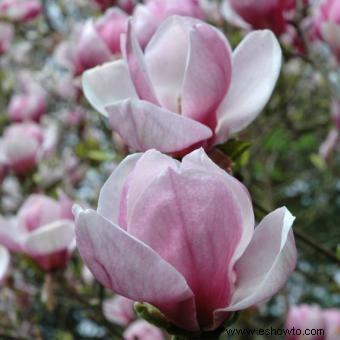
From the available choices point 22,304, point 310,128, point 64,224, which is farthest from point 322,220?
point 64,224

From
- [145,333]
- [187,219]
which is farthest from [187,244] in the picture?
[145,333]

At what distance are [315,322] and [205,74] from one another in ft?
1.58

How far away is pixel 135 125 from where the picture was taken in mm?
587

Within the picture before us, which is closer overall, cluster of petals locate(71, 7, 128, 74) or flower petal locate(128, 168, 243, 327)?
flower petal locate(128, 168, 243, 327)

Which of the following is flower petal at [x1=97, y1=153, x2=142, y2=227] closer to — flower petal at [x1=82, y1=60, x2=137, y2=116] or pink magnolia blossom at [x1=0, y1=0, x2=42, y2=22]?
flower petal at [x1=82, y1=60, x2=137, y2=116]

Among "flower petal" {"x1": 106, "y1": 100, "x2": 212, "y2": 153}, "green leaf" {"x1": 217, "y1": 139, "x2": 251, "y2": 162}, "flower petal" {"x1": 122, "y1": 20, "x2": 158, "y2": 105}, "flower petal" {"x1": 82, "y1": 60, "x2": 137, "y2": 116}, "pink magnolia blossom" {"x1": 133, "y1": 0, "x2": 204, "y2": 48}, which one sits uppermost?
"flower petal" {"x1": 122, "y1": 20, "x2": 158, "y2": 105}

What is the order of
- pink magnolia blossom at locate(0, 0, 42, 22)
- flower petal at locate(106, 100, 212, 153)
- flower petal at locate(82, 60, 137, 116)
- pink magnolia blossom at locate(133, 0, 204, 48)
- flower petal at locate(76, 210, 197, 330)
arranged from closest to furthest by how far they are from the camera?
flower petal at locate(76, 210, 197, 330) → flower petal at locate(106, 100, 212, 153) → flower petal at locate(82, 60, 137, 116) → pink magnolia blossom at locate(133, 0, 204, 48) → pink magnolia blossom at locate(0, 0, 42, 22)

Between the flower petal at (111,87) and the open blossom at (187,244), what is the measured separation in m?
0.20

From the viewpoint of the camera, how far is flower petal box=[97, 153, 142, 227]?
0.50 m

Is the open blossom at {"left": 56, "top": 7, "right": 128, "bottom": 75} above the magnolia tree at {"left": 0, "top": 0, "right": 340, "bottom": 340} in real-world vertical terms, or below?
below

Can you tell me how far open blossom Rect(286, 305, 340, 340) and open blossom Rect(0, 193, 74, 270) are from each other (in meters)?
0.33

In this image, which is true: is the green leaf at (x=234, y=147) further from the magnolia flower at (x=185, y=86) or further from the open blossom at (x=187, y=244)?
the open blossom at (x=187, y=244)

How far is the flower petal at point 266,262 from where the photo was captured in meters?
0.45

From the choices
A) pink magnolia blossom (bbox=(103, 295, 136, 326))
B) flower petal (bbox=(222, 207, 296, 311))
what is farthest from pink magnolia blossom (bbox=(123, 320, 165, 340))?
flower petal (bbox=(222, 207, 296, 311))
